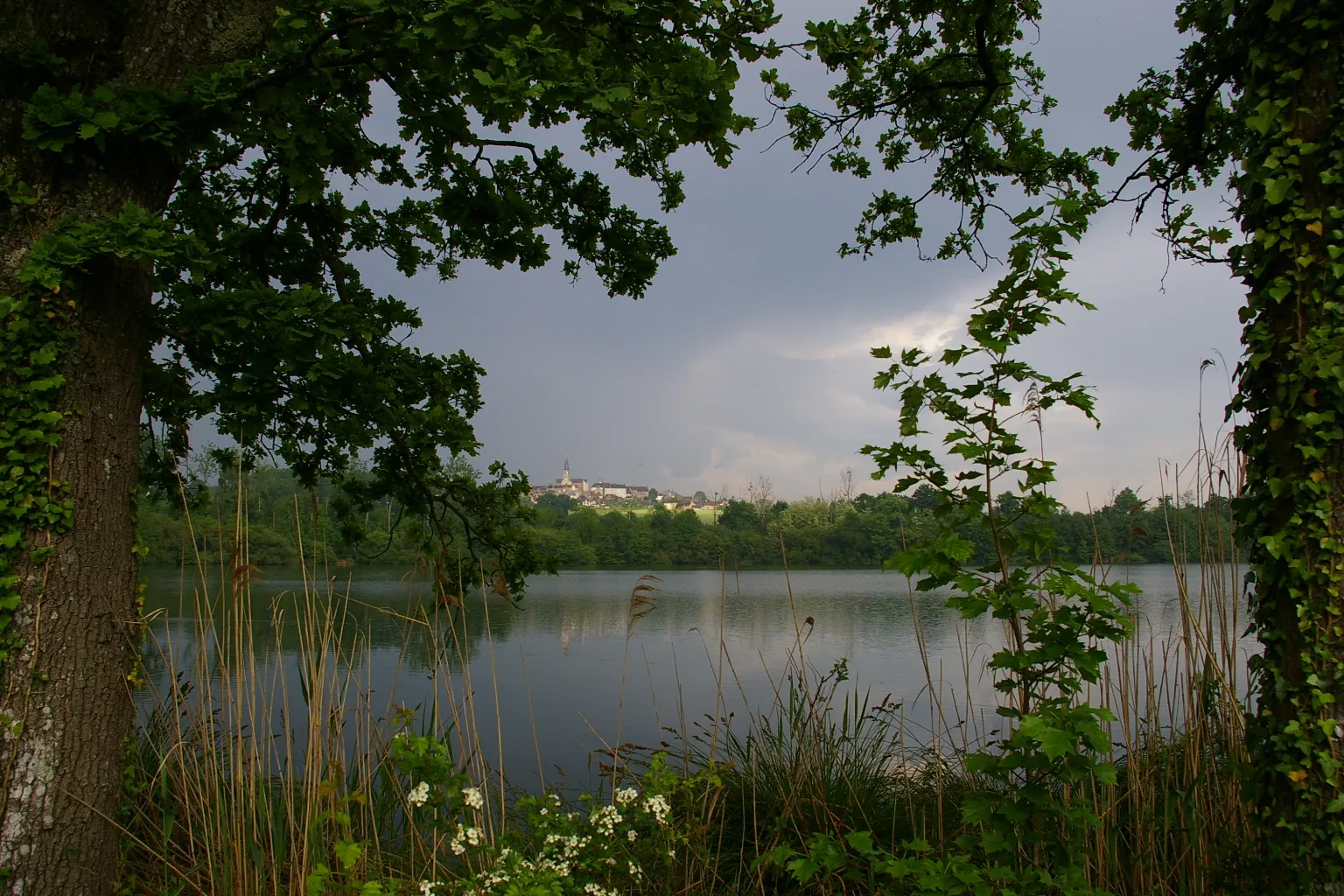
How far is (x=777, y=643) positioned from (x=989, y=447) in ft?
27.9

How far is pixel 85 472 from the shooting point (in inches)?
Result: 108

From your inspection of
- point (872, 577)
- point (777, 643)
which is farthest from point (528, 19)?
point (872, 577)

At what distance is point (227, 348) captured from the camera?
11.0 feet

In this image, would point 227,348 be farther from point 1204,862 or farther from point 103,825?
point 1204,862

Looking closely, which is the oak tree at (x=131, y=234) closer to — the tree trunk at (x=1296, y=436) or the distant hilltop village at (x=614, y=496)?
the tree trunk at (x=1296, y=436)

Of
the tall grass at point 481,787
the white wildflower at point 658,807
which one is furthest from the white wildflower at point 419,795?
the white wildflower at point 658,807

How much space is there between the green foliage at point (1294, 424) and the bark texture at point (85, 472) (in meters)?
3.41

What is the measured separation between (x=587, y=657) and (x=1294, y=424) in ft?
27.6

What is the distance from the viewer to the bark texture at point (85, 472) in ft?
8.38

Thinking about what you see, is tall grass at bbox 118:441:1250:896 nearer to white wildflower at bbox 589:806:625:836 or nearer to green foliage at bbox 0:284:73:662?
white wildflower at bbox 589:806:625:836

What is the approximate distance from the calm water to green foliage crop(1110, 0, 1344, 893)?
Result: 1.11m

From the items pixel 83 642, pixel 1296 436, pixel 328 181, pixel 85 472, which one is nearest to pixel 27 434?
pixel 85 472

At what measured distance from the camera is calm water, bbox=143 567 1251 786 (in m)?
3.29

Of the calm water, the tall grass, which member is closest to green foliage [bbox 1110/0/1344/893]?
the tall grass
